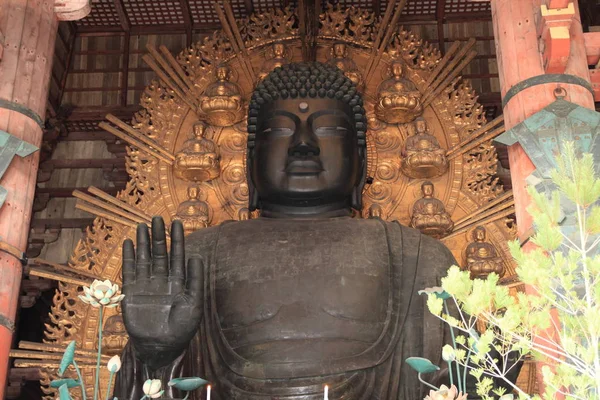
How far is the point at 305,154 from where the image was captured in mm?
4590

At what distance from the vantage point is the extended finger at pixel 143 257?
340cm

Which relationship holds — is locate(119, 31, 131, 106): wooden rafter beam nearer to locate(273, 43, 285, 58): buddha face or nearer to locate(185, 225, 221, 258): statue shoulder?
locate(273, 43, 285, 58): buddha face

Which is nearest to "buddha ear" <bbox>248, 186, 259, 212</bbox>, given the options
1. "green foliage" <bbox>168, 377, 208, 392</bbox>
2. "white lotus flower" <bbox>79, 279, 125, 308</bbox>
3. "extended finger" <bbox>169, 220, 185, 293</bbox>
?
"extended finger" <bbox>169, 220, 185, 293</bbox>

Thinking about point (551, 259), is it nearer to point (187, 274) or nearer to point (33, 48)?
point (187, 274)

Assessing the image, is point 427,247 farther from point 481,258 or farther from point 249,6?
point 249,6

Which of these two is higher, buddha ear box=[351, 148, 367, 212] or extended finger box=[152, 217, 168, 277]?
buddha ear box=[351, 148, 367, 212]

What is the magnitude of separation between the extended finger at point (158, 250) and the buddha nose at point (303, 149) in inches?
50.9

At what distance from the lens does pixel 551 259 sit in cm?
224

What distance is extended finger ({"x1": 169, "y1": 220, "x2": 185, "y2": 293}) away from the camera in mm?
3393

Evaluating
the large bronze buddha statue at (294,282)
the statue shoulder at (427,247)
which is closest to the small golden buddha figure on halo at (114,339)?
the large bronze buddha statue at (294,282)

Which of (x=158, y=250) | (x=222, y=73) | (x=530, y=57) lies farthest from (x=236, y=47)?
(x=158, y=250)

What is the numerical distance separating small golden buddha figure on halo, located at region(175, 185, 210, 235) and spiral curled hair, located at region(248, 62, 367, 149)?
50 centimetres

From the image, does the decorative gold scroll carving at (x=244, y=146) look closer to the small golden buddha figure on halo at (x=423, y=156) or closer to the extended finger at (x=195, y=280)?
the small golden buddha figure on halo at (x=423, y=156)

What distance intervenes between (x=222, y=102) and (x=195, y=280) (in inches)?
82.8
